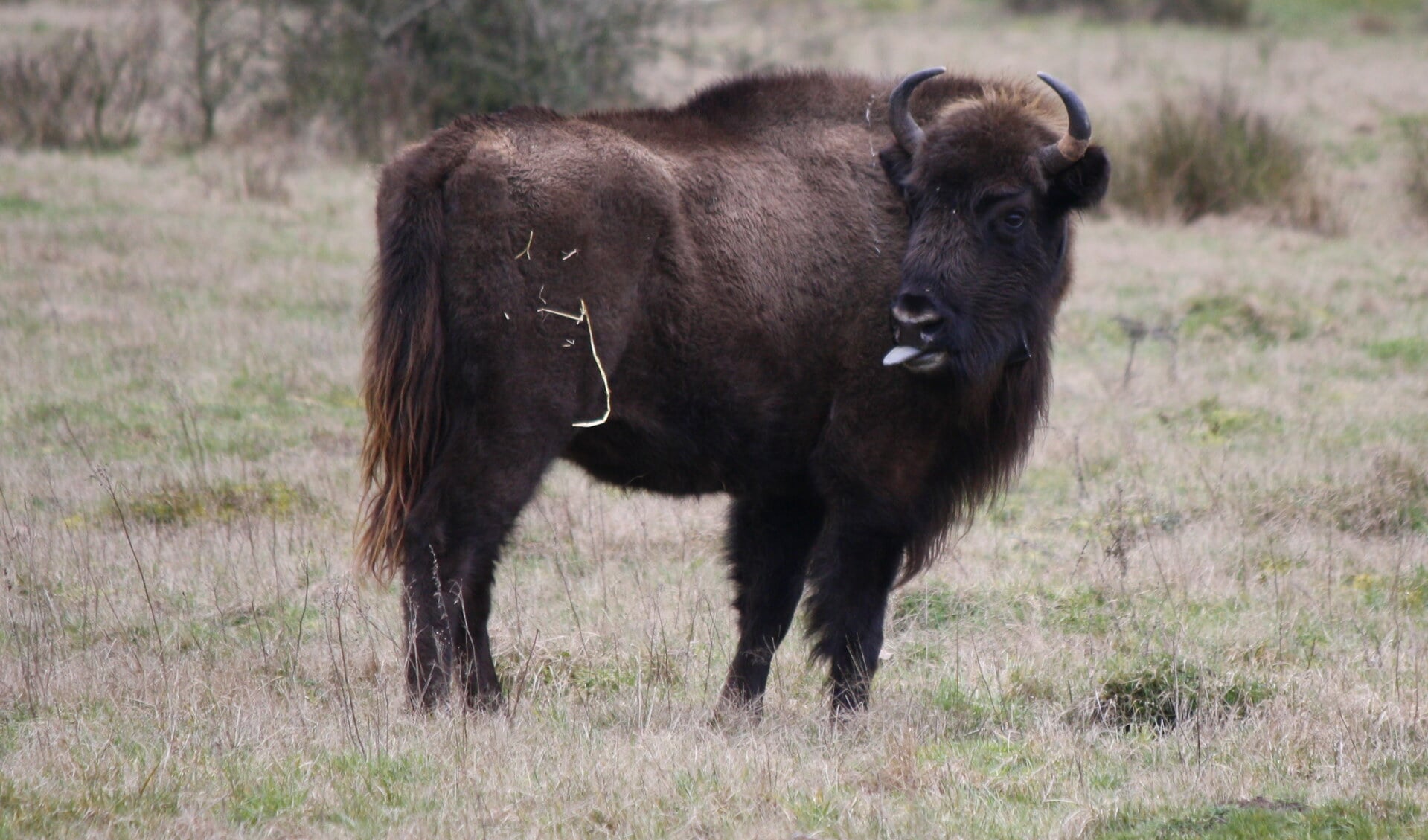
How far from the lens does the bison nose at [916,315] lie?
200 inches

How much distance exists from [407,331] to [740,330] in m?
1.16

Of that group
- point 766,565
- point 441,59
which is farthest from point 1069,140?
point 441,59

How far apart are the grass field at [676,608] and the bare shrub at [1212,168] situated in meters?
2.92

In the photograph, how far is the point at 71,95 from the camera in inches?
675

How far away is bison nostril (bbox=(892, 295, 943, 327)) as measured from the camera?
509cm

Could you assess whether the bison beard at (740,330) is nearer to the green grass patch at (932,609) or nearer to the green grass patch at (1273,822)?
the green grass patch at (932,609)

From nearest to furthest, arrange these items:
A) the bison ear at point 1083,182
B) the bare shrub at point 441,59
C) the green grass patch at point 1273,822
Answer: the green grass patch at point 1273,822 → the bison ear at point 1083,182 → the bare shrub at point 441,59

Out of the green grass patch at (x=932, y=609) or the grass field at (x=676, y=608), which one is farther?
the green grass patch at (x=932, y=609)

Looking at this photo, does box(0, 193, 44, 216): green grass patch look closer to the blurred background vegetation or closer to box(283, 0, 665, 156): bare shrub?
the blurred background vegetation

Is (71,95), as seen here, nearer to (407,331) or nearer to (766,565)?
(407,331)

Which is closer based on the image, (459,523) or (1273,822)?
(1273,822)

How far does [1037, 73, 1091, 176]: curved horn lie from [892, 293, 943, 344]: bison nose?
0.69 metres

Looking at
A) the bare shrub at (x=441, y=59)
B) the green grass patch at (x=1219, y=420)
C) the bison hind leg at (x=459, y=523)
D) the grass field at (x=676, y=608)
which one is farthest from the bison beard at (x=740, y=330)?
the bare shrub at (x=441, y=59)

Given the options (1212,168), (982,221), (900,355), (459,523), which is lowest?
(459,523)
